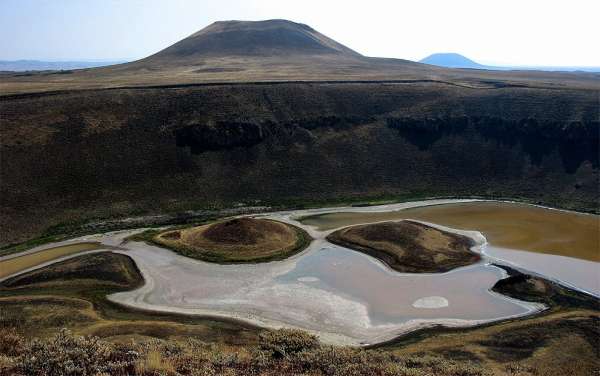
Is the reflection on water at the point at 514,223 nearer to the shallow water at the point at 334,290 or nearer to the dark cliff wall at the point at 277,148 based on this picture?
the shallow water at the point at 334,290

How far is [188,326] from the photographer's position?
37.7 meters

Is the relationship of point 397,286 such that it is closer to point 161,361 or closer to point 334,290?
point 334,290

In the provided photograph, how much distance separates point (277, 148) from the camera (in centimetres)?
9212

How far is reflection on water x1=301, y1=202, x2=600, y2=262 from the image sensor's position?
5941 centimetres

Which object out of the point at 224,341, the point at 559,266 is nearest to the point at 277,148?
the point at 559,266

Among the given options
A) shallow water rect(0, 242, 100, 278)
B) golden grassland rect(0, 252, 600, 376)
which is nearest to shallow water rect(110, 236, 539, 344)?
golden grassland rect(0, 252, 600, 376)

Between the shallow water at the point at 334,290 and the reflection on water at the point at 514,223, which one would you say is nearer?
the shallow water at the point at 334,290

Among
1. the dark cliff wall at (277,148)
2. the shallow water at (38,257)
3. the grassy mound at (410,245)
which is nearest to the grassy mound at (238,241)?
the grassy mound at (410,245)

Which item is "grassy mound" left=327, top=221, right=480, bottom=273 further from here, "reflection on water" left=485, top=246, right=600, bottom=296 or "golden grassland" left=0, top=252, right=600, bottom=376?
"golden grassland" left=0, top=252, right=600, bottom=376

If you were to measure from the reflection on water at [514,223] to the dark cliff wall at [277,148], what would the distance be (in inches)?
285

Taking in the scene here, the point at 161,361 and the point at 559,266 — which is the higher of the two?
the point at 161,361

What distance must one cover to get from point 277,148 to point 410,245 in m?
41.9

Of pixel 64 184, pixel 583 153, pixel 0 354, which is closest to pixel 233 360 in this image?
pixel 0 354

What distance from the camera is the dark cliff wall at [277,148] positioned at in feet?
244
